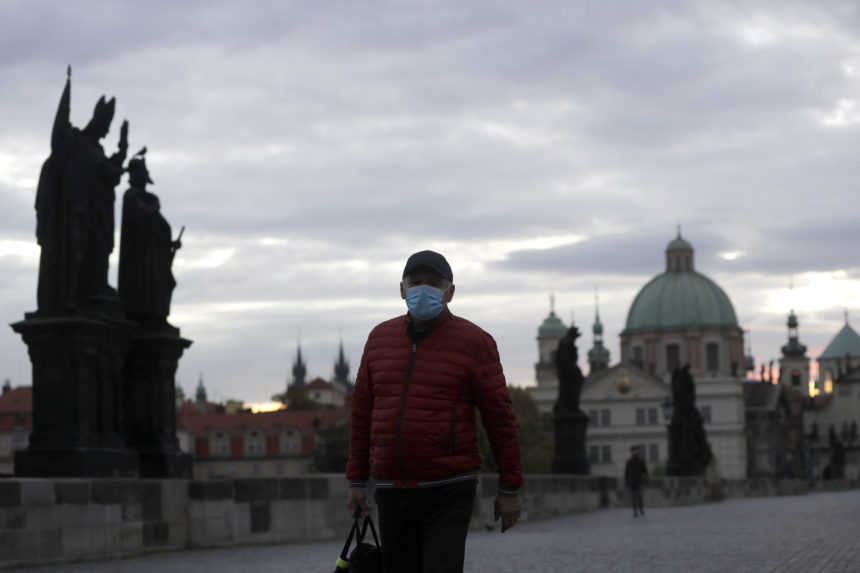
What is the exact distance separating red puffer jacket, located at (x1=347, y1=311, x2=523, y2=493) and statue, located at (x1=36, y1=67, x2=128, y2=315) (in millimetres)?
9612

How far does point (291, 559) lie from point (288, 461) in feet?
381

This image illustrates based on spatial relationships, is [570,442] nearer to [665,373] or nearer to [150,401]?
[150,401]

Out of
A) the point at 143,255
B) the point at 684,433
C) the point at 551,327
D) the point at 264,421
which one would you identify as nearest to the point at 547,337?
the point at 551,327

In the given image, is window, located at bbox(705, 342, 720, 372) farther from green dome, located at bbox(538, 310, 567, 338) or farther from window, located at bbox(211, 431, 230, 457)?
window, located at bbox(211, 431, 230, 457)

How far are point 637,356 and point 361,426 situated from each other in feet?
507

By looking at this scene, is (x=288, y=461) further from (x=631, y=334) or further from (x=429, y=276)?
(x=429, y=276)

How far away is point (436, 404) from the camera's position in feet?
21.1

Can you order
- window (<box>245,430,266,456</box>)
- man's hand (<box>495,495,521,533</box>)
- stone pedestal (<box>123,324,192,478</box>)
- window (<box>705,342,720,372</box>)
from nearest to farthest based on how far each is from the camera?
man's hand (<box>495,495,521,533</box>) → stone pedestal (<box>123,324,192,478</box>) → window (<box>245,430,266,456</box>) → window (<box>705,342,720,372</box>)

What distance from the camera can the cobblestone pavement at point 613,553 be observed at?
13.4 m

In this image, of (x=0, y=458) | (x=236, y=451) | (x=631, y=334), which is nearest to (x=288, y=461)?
(x=236, y=451)

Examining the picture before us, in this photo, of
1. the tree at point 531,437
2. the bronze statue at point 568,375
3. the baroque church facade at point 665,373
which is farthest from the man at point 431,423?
the baroque church facade at point 665,373

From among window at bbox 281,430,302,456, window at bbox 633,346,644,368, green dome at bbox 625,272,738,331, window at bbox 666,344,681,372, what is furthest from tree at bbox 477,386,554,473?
green dome at bbox 625,272,738,331

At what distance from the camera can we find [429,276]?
6.64 m

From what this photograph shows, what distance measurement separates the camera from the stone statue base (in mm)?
35625
